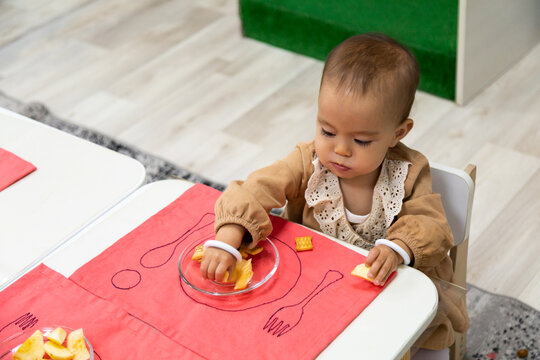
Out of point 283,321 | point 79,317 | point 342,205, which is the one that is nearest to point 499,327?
point 342,205

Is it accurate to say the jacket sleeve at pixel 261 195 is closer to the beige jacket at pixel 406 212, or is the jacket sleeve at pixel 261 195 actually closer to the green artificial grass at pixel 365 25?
the beige jacket at pixel 406 212

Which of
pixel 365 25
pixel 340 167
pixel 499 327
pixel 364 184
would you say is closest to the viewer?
pixel 340 167

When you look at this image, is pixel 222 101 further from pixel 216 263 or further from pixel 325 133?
pixel 216 263

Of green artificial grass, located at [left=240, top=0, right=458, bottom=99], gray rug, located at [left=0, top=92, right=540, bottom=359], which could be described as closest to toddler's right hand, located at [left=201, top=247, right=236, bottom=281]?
gray rug, located at [left=0, top=92, right=540, bottom=359]

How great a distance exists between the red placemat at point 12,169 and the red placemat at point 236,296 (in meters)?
0.30

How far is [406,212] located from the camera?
3.72 feet

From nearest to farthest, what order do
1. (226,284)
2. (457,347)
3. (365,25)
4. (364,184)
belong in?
(226,284) → (364,184) → (457,347) → (365,25)

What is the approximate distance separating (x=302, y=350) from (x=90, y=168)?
1.91ft

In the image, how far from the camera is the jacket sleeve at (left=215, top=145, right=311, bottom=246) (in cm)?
104

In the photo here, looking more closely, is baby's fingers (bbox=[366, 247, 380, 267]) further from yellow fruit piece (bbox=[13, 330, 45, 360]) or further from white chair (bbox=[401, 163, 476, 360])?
yellow fruit piece (bbox=[13, 330, 45, 360])

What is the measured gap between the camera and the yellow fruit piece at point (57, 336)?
0.88m

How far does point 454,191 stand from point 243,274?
0.44m

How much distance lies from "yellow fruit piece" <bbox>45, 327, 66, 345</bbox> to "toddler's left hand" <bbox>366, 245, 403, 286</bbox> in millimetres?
427

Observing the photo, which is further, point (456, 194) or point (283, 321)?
point (456, 194)
